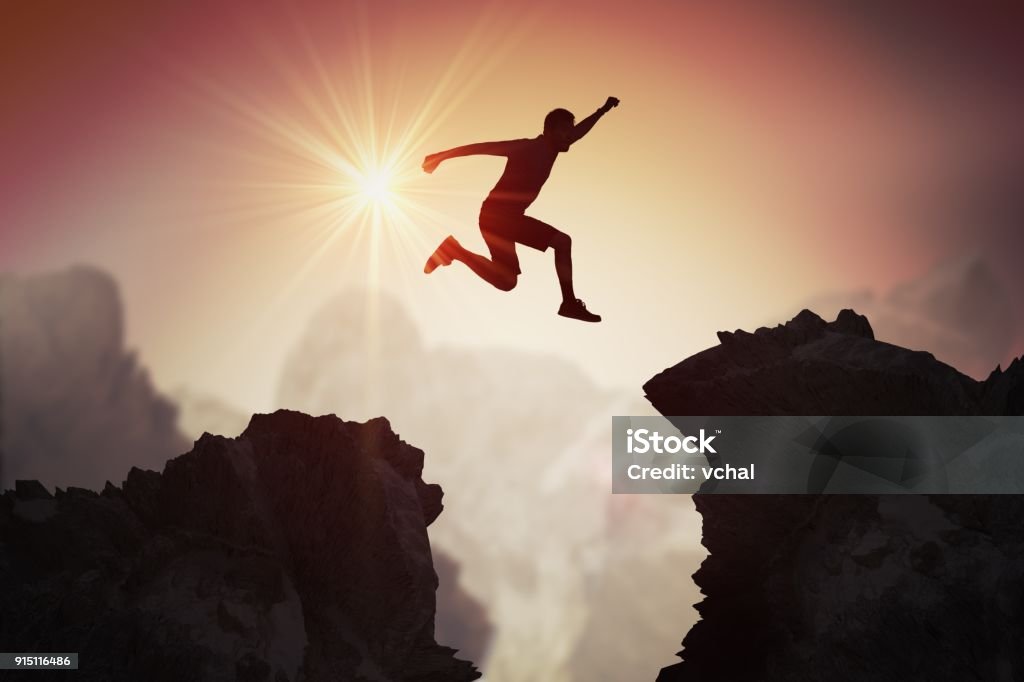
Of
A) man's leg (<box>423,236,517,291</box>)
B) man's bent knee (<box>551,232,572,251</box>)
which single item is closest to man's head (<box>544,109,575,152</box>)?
man's bent knee (<box>551,232,572,251</box>)

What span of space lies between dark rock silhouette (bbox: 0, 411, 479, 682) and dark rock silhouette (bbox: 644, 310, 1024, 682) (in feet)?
29.8

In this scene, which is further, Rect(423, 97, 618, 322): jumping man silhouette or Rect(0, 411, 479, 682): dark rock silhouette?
Rect(0, 411, 479, 682): dark rock silhouette

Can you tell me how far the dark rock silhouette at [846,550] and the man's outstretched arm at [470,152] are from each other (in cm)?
1506

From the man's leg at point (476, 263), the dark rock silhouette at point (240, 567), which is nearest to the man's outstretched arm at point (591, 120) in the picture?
the man's leg at point (476, 263)

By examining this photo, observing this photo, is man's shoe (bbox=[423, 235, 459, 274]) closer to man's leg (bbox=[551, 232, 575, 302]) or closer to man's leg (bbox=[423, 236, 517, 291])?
man's leg (bbox=[423, 236, 517, 291])

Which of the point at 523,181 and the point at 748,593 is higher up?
the point at 523,181

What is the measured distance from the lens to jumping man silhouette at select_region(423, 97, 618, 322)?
42.0 feet

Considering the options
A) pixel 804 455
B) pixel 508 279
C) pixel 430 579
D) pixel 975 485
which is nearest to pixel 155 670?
pixel 430 579

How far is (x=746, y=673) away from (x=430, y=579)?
1012 centimetres

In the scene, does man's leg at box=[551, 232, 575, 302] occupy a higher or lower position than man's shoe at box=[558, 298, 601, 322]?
higher

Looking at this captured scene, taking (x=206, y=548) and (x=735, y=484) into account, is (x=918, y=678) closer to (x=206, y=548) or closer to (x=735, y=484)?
(x=735, y=484)

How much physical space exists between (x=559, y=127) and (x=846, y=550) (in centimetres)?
1730

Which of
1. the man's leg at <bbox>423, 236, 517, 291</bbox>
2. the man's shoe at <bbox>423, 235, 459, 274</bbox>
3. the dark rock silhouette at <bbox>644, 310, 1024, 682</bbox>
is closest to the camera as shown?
the man's leg at <bbox>423, 236, 517, 291</bbox>

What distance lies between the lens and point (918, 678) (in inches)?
813
